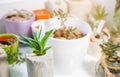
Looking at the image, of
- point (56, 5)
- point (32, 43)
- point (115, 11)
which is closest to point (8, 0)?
point (56, 5)

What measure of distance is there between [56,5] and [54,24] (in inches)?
4.6

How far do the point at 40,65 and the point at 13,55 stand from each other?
5.6 inches

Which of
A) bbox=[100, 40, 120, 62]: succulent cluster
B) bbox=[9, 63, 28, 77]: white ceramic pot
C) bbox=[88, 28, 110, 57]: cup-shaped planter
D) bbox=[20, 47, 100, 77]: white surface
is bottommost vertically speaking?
bbox=[20, 47, 100, 77]: white surface

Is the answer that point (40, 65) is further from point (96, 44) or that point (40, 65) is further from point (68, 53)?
point (96, 44)

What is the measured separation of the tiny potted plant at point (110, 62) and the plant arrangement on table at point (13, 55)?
0.24 meters

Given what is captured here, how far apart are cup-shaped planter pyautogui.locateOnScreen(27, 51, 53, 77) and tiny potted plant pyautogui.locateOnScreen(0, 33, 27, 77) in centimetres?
9

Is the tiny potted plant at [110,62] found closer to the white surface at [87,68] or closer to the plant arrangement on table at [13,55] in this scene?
the white surface at [87,68]

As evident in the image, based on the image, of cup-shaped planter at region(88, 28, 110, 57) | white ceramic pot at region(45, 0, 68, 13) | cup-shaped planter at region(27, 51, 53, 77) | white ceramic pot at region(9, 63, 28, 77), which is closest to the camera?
cup-shaped planter at region(27, 51, 53, 77)

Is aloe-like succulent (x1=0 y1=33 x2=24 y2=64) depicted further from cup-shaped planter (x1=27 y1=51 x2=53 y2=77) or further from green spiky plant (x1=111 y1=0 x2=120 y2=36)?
green spiky plant (x1=111 y1=0 x2=120 y2=36)

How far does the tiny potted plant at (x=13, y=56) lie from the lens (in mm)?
715

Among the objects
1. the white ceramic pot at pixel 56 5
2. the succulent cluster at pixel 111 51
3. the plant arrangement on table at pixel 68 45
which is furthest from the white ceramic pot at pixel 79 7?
the succulent cluster at pixel 111 51

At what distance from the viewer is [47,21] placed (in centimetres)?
84

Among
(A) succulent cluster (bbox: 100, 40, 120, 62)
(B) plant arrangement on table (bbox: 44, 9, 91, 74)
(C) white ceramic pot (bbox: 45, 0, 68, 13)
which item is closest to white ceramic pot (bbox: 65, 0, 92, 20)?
(C) white ceramic pot (bbox: 45, 0, 68, 13)

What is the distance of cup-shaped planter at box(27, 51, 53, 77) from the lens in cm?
62
